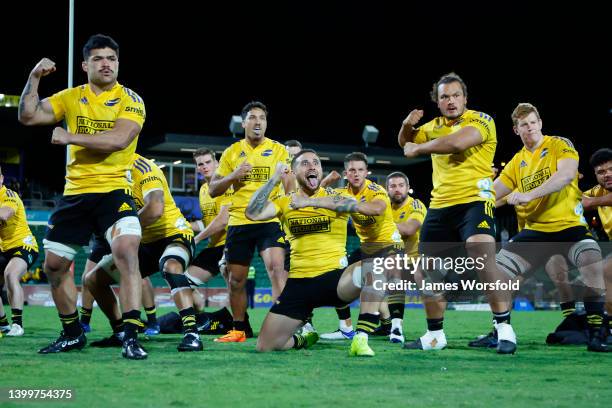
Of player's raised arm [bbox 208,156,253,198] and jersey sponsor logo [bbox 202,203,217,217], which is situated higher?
player's raised arm [bbox 208,156,253,198]

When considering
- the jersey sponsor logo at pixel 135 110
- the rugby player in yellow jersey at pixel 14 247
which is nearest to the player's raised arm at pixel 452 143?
the jersey sponsor logo at pixel 135 110

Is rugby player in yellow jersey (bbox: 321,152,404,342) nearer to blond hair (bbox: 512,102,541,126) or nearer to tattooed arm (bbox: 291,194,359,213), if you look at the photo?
tattooed arm (bbox: 291,194,359,213)

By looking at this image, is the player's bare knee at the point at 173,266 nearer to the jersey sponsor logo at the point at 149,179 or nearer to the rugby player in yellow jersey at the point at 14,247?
the jersey sponsor logo at the point at 149,179

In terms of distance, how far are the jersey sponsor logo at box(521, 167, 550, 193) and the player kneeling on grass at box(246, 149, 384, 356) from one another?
6.79ft

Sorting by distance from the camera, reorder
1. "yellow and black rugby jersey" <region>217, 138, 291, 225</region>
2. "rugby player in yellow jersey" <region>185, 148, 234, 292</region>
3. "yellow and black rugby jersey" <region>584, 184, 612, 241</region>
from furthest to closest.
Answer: "rugby player in yellow jersey" <region>185, 148, 234, 292</region>, "yellow and black rugby jersey" <region>217, 138, 291, 225</region>, "yellow and black rugby jersey" <region>584, 184, 612, 241</region>

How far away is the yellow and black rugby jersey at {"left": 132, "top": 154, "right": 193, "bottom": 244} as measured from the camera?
26.7 feet

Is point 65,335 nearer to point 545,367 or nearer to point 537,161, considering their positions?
point 545,367

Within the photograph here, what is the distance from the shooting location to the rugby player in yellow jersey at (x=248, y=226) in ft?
28.3

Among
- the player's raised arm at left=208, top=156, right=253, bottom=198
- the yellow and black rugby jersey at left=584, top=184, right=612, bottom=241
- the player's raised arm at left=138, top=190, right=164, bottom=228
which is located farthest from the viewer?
the yellow and black rugby jersey at left=584, top=184, right=612, bottom=241

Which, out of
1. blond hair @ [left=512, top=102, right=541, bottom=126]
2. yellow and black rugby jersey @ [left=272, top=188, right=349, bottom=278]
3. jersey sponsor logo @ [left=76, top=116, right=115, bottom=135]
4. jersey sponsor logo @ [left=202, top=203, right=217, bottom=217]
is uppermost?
blond hair @ [left=512, top=102, right=541, bottom=126]

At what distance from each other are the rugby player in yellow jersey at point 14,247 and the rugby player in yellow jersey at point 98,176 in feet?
13.4

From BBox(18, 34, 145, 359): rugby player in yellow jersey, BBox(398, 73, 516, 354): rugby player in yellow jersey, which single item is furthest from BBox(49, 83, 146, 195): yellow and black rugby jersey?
BBox(398, 73, 516, 354): rugby player in yellow jersey

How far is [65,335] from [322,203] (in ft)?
8.91

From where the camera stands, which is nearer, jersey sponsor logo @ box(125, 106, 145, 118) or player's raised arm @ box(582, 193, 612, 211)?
jersey sponsor logo @ box(125, 106, 145, 118)
